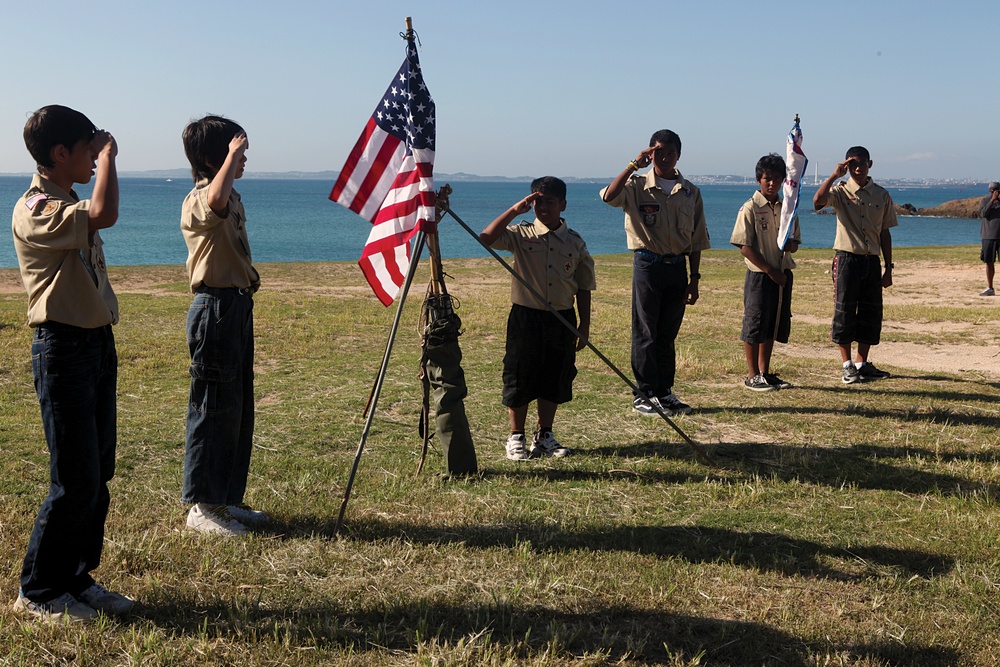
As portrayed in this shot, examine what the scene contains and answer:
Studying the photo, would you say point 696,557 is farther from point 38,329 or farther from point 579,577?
point 38,329

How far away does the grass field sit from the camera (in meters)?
3.82

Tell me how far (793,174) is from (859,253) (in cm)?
151

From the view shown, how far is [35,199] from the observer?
12.3ft

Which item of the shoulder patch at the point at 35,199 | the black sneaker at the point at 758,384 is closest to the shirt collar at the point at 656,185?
the black sneaker at the point at 758,384

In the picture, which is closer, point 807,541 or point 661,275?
point 807,541

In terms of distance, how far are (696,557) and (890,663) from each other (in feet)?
4.06

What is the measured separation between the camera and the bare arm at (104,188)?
12.0 ft

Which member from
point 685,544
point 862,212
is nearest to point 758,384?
point 862,212

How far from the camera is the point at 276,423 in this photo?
7.53 m

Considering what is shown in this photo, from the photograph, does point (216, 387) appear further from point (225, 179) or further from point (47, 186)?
point (47, 186)

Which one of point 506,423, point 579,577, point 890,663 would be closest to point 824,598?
point 890,663

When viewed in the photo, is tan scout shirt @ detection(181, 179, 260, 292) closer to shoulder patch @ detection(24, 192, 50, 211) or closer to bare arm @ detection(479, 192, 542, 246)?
shoulder patch @ detection(24, 192, 50, 211)

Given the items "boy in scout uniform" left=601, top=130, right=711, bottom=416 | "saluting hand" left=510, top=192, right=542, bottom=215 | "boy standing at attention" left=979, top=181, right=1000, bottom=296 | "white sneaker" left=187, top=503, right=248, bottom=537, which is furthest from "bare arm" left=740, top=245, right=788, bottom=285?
"boy standing at attention" left=979, top=181, right=1000, bottom=296

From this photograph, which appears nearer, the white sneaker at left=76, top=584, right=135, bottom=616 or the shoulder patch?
the shoulder patch
